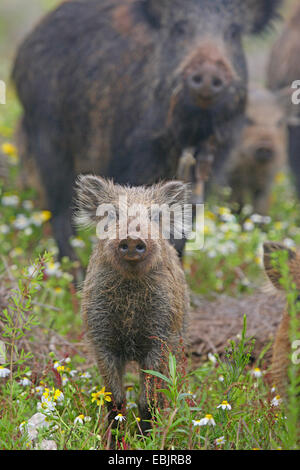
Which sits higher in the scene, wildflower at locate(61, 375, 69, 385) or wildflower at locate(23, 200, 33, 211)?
wildflower at locate(23, 200, 33, 211)

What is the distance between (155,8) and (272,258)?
2.92 m

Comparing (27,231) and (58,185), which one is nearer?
(27,231)

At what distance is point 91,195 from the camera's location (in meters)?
3.88

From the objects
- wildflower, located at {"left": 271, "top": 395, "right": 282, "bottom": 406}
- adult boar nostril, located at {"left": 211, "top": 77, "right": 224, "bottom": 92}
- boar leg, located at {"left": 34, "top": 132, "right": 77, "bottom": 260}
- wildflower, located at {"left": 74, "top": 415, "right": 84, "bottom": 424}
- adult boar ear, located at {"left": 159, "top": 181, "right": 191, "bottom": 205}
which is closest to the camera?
wildflower, located at {"left": 74, "top": 415, "right": 84, "bottom": 424}

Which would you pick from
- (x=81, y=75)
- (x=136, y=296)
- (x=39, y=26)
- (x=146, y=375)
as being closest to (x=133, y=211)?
(x=136, y=296)

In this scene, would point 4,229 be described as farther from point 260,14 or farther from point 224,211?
point 260,14

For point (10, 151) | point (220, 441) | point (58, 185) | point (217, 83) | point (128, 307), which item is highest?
point (10, 151)

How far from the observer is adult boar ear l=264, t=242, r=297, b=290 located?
12.5 ft

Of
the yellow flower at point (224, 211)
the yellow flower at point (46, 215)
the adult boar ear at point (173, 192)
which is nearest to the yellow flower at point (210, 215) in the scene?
the yellow flower at point (224, 211)

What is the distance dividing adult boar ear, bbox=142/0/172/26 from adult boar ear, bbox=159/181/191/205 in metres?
2.41

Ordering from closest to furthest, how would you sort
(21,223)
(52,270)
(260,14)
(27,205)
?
(52,270) < (260,14) < (21,223) < (27,205)

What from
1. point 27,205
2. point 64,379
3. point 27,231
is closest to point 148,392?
point 64,379

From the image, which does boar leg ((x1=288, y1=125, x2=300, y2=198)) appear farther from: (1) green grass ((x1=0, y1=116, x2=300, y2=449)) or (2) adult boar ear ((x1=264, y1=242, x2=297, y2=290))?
(2) adult boar ear ((x1=264, y1=242, x2=297, y2=290))

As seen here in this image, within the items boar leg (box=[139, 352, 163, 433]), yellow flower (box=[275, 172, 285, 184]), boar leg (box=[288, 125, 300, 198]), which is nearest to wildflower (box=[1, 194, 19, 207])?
boar leg (box=[288, 125, 300, 198])
